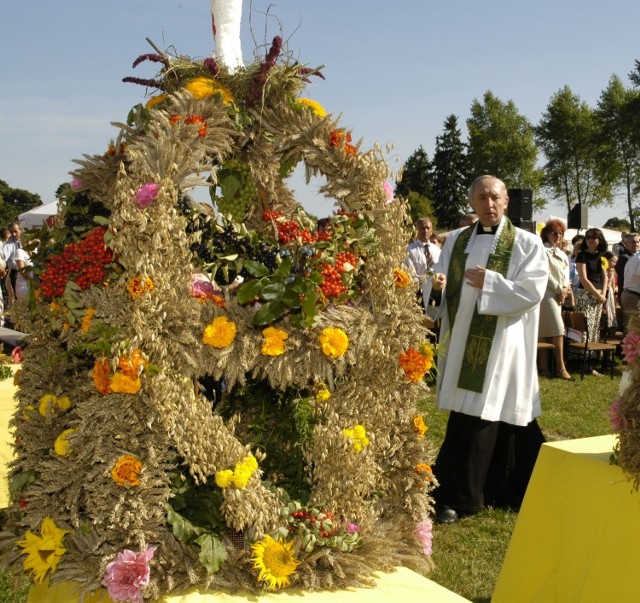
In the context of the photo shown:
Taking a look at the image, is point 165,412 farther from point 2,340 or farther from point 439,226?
point 439,226

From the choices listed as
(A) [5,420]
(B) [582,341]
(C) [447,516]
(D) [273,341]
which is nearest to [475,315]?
(C) [447,516]

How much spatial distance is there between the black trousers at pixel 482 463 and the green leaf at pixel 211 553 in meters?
2.59

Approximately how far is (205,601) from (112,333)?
933 millimetres

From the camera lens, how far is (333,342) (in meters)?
2.90

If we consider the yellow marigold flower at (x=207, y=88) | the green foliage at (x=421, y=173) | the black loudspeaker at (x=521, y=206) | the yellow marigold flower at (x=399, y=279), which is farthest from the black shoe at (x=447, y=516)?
the green foliage at (x=421, y=173)

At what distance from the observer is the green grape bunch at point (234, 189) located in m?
3.35

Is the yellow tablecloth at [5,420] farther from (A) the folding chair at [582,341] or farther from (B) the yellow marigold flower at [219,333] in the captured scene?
(A) the folding chair at [582,341]

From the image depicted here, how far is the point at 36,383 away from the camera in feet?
10.4

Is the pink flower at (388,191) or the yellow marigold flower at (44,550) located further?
the pink flower at (388,191)

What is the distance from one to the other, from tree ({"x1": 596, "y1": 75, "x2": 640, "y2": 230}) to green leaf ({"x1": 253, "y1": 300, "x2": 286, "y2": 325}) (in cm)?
4635

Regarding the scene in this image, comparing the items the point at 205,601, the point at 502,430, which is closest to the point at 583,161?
the point at 502,430

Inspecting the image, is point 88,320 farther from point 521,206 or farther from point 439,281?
point 521,206

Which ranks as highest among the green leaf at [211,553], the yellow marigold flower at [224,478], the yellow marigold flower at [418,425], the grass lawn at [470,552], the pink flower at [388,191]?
the pink flower at [388,191]

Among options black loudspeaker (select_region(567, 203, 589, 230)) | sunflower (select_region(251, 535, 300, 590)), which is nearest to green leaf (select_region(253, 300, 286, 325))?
sunflower (select_region(251, 535, 300, 590))
